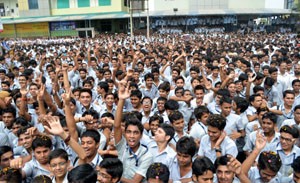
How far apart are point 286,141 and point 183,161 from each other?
44.9 inches

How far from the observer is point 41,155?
116 inches

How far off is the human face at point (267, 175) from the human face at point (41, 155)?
2.04m

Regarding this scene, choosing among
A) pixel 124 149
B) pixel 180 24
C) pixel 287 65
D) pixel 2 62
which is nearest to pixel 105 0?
pixel 180 24

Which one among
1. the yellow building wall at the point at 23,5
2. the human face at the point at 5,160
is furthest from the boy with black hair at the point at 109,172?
the yellow building wall at the point at 23,5

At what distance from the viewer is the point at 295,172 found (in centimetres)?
272

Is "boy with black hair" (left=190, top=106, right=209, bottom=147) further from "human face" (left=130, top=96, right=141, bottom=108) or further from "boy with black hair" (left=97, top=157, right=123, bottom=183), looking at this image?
"boy with black hair" (left=97, top=157, right=123, bottom=183)

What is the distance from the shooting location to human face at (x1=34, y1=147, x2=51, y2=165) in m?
2.94

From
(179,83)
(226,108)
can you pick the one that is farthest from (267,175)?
(179,83)

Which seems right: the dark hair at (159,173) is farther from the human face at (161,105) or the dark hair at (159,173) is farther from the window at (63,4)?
the window at (63,4)

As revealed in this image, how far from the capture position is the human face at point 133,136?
2947 mm

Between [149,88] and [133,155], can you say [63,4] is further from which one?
[133,155]

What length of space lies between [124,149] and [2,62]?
799cm

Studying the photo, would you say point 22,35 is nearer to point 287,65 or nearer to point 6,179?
point 287,65

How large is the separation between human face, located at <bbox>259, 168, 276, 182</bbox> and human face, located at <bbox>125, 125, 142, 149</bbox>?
3.90ft
